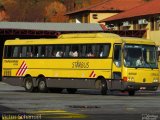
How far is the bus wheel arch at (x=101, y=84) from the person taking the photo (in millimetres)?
30511

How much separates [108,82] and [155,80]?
2.41 m

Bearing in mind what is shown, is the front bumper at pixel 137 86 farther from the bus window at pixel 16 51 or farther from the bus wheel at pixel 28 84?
the bus window at pixel 16 51

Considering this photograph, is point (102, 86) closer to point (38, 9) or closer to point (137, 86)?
point (137, 86)

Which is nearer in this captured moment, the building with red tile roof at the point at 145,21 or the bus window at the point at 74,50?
the bus window at the point at 74,50

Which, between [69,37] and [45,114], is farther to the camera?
[69,37]

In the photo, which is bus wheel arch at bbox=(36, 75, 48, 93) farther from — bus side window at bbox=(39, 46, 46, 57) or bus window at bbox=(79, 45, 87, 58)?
bus window at bbox=(79, 45, 87, 58)

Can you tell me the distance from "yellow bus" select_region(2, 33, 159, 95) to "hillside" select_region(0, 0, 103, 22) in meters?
103

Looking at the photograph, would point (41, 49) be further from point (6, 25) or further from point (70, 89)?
point (6, 25)

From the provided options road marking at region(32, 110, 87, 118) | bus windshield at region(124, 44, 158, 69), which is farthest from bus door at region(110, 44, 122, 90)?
road marking at region(32, 110, 87, 118)

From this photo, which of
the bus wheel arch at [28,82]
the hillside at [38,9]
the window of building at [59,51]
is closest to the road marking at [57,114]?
the window of building at [59,51]

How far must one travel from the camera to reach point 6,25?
66375mm

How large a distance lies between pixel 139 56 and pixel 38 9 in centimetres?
12356

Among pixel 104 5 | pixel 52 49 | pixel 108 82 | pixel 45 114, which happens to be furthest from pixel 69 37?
pixel 104 5

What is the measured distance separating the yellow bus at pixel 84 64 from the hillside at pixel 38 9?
10279 centimetres
